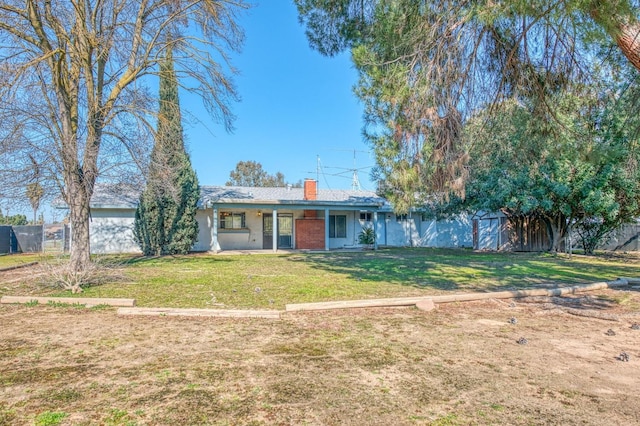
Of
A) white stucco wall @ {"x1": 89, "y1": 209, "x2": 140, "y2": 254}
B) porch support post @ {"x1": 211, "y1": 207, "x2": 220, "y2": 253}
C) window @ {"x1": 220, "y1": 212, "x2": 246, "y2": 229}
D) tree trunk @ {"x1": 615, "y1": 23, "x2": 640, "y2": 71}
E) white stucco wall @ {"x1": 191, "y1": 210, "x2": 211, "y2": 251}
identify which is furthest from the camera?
window @ {"x1": 220, "y1": 212, "x2": 246, "y2": 229}

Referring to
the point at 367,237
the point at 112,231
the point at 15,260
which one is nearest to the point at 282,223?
the point at 367,237

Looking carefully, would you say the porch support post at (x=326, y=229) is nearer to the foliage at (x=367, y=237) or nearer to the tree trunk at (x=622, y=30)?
the foliage at (x=367, y=237)

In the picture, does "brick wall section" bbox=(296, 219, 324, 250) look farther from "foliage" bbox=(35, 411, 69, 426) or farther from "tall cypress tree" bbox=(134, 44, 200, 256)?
"foliage" bbox=(35, 411, 69, 426)

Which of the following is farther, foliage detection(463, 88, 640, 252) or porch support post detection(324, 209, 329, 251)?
porch support post detection(324, 209, 329, 251)

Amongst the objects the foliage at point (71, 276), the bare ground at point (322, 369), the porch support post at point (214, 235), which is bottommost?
the bare ground at point (322, 369)

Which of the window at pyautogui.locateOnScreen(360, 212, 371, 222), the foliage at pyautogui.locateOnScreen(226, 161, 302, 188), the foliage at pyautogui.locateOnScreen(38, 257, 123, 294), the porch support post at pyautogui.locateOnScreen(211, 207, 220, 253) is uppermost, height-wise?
the foliage at pyautogui.locateOnScreen(226, 161, 302, 188)

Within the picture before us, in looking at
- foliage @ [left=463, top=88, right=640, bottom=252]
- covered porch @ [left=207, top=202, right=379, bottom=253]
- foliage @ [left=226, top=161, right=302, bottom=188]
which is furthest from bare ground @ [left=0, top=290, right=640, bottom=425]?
foliage @ [left=226, top=161, right=302, bottom=188]

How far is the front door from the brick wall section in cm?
60

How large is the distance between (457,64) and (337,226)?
1773 centimetres

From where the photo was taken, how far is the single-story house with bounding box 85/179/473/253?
19156mm

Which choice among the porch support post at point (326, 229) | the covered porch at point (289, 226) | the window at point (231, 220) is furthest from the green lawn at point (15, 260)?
the porch support post at point (326, 229)

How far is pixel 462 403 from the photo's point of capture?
9.95 feet

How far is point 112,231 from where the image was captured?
1923cm

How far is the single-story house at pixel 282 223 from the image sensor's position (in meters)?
19.2
